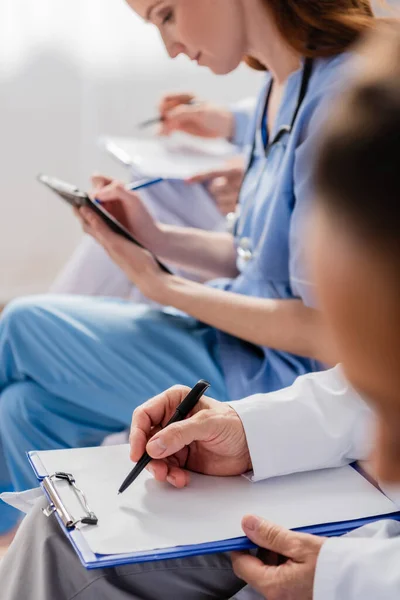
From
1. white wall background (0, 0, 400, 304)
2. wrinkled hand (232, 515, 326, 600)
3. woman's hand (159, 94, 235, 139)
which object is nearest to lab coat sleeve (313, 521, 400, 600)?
wrinkled hand (232, 515, 326, 600)

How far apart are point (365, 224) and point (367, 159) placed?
33mm

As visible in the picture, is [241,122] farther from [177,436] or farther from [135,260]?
[177,436]

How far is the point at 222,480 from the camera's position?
2.95ft

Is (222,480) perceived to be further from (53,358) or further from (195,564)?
(53,358)

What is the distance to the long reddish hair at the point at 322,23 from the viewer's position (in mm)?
1261

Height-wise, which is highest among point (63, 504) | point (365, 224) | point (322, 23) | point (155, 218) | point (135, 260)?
point (365, 224)

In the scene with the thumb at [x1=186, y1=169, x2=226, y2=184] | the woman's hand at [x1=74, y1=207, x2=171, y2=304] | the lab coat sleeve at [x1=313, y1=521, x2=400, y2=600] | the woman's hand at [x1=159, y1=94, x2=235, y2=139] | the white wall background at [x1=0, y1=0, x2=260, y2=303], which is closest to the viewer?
the lab coat sleeve at [x1=313, y1=521, x2=400, y2=600]

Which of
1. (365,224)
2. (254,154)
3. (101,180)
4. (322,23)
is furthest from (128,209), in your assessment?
(365,224)

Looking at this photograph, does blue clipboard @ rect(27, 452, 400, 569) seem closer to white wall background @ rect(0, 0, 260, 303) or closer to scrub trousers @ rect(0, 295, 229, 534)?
scrub trousers @ rect(0, 295, 229, 534)

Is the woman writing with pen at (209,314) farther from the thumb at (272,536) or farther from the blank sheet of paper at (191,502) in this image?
the thumb at (272,536)

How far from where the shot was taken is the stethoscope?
4.22ft

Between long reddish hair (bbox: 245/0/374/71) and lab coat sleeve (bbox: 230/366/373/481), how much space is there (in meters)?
0.55

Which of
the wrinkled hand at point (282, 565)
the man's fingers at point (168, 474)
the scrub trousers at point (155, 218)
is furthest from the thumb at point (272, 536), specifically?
the scrub trousers at point (155, 218)

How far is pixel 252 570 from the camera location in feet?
2.57
